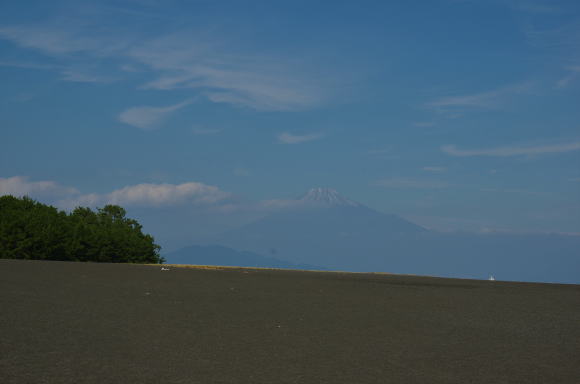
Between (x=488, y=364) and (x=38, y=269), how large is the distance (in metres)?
14.9

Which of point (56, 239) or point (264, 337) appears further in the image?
point (56, 239)

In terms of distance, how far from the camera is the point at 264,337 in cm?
872

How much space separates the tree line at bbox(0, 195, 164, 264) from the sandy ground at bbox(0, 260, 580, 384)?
11.7 m

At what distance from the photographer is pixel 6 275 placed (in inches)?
624

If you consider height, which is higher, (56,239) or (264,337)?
(56,239)

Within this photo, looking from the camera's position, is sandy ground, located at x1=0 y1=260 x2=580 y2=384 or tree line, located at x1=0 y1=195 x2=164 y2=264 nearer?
sandy ground, located at x1=0 y1=260 x2=580 y2=384

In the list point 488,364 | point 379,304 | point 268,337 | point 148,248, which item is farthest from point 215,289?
point 148,248

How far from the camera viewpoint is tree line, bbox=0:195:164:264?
2645cm

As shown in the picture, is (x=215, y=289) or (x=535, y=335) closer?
(x=535, y=335)

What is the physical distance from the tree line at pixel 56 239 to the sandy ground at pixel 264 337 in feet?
38.5

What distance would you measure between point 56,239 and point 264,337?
21.9m

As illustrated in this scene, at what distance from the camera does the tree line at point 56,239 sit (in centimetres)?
2645

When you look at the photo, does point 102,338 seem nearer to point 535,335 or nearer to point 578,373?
point 578,373

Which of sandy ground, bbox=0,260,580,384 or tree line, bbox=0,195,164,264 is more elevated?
tree line, bbox=0,195,164,264
